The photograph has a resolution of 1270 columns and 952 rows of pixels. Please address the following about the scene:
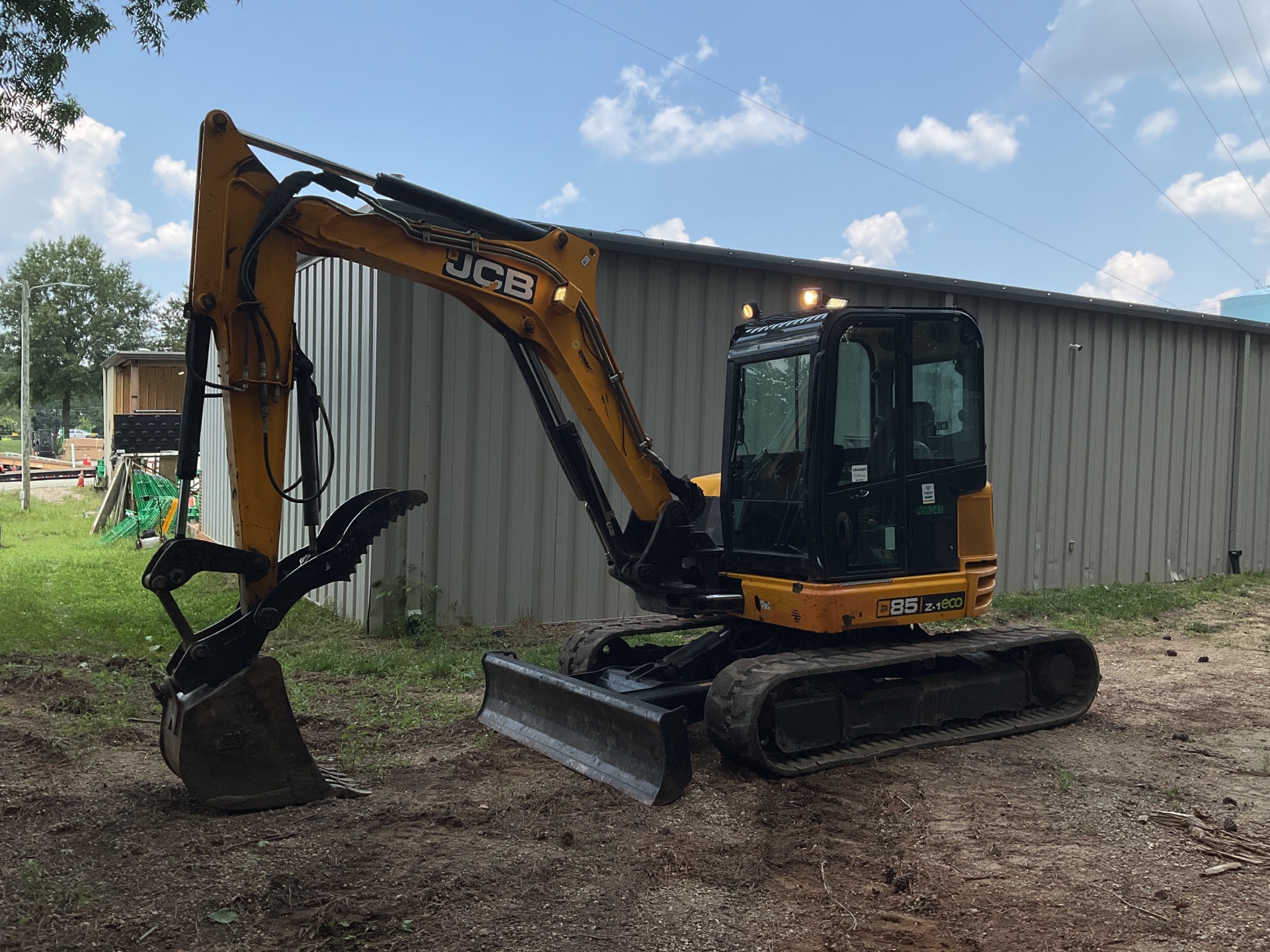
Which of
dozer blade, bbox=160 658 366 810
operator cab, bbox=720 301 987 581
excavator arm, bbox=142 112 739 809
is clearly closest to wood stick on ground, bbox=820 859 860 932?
operator cab, bbox=720 301 987 581

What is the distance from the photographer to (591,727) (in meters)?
5.82

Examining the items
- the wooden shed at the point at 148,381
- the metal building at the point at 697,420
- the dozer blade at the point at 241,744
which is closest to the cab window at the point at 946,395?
the dozer blade at the point at 241,744

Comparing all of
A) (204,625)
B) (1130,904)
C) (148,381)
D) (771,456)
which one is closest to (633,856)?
(1130,904)

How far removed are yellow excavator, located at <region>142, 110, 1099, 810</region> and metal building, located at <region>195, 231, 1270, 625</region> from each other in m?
3.12

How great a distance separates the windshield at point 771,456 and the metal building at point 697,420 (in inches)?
157

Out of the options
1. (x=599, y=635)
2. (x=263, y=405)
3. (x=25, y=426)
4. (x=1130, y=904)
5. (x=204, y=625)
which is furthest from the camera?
(x=25, y=426)

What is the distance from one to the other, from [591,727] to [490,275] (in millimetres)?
2520

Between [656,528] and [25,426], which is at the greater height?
[25,426]

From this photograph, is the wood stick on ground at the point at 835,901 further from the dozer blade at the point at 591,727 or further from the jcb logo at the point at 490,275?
the jcb logo at the point at 490,275

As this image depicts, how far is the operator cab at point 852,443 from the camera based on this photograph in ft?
19.8

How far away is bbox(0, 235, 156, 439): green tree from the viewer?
5020 centimetres

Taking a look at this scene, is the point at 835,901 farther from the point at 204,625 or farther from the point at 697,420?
the point at 697,420

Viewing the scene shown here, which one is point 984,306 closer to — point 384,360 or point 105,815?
point 384,360

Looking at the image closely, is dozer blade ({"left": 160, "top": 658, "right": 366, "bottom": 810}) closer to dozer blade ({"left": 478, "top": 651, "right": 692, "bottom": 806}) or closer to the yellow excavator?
the yellow excavator
